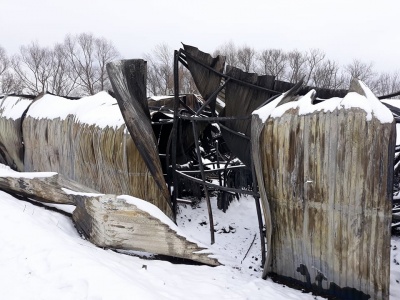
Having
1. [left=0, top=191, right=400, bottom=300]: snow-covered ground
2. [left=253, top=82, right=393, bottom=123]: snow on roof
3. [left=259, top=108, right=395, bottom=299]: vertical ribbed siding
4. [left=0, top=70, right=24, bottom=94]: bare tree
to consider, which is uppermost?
[left=0, top=70, right=24, bottom=94]: bare tree

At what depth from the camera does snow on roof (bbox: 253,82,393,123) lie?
3656 mm

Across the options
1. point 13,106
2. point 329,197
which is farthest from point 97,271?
point 13,106

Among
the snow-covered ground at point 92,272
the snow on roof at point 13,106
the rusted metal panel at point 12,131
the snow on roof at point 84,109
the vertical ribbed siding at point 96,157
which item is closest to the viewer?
the snow-covered ground at point 92,272

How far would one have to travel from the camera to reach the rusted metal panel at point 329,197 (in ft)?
12.1

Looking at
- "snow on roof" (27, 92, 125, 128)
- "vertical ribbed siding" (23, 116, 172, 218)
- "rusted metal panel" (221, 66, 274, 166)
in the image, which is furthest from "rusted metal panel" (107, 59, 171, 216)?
"rusted metal panel" (221, 66, 274, 166)

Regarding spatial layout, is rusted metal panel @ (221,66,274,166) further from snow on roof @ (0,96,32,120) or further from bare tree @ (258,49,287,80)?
bare tree @ (258,49,287,80)

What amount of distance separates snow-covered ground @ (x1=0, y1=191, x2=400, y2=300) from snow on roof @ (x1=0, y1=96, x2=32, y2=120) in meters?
→ 5.50

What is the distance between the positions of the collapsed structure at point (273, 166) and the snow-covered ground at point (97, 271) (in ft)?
1.36

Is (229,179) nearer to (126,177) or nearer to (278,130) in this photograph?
(126,177)

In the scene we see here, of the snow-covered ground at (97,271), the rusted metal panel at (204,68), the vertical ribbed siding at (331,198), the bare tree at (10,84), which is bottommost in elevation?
the snow-covered ground at (97,271)

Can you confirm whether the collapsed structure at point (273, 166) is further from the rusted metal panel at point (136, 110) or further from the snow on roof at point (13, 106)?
the snow on roof at point (13, 106)

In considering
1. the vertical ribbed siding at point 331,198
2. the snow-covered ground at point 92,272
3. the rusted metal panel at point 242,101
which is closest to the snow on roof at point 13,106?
the snow-covered ground at point 92,272

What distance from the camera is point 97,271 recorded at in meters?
3.80

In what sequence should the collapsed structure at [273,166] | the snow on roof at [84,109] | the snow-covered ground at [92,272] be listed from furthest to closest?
the snow on roof at [84,109]
the collapsed structure at [273,166]
the snow-covered ground at [92,272]
